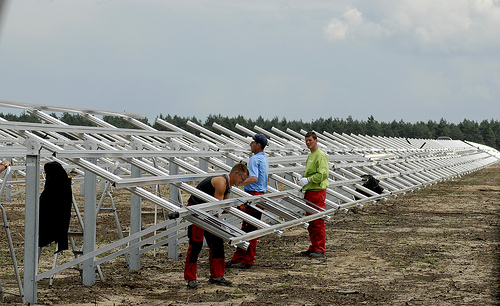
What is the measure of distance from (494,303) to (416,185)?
496 inches

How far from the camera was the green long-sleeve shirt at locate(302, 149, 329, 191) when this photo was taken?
29.3 ft

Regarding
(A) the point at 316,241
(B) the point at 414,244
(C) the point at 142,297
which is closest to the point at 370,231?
(B) the point at 414,244

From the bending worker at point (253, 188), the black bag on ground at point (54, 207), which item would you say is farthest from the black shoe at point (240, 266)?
the black bag on ground at point (54, 207)

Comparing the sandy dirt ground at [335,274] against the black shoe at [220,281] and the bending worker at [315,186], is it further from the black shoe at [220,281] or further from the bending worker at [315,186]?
the bending worker at [315,186]

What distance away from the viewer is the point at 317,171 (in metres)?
8.97

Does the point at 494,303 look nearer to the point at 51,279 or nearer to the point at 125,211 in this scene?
the point at 51,279

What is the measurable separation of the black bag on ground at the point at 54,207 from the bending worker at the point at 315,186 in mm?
4046

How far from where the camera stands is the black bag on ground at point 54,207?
6.00m

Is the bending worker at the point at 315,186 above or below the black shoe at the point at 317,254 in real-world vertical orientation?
above

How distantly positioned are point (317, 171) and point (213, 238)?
2.79 metres

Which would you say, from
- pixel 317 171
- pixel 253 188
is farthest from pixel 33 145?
pixel 317 171

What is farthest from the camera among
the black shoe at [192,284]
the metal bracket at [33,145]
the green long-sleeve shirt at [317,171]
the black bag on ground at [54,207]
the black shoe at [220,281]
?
the green long-sleeve shirt at [317,171]

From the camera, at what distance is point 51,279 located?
6.67 m

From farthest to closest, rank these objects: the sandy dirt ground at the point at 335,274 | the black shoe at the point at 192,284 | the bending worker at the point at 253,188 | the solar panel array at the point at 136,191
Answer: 1. the bending worker at the point at 253,188
2. the black shoe at the point at 192,284
3. the sandy dirt ground at the point at 335,274
4. the solar panel array at the point at 136,191
